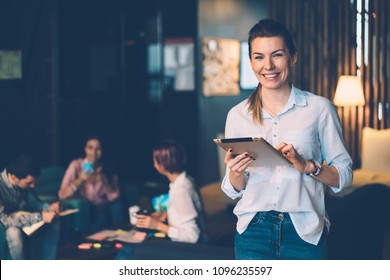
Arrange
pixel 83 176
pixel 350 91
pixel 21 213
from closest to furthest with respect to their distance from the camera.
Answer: pixel 21 213 < pixel 83 176 < pixel 350 91

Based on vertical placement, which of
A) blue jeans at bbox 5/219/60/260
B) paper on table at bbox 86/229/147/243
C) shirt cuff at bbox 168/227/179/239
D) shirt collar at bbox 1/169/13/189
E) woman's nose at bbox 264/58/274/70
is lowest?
blue jeans at bbox 5/219/60/260

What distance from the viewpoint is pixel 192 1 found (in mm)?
8172

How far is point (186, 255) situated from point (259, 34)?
1.08m

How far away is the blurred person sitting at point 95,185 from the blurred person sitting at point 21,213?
86cm

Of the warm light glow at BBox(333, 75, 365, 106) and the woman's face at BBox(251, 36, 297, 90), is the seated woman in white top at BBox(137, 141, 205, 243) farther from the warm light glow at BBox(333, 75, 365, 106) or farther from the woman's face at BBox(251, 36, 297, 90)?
the warm light glow at BBox(333, 75, 365, 106)

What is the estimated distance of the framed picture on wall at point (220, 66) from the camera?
840 cm

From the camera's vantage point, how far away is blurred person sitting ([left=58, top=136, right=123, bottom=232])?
516cm

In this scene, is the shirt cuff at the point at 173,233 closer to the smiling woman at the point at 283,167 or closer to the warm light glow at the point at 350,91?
the smiling woman at the point at 283,167

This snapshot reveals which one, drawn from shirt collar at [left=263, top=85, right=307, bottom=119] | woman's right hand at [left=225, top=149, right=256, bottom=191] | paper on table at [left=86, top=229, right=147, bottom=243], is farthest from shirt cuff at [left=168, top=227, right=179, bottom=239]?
shirt collar at [left=263, top=85, right=307, bottom=119]

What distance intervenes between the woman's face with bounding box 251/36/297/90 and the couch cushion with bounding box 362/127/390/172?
16.0 feet

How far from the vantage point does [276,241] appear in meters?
2.21

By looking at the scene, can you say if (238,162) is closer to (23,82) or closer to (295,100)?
(295,100)

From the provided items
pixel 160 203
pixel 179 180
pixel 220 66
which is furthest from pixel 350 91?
pixel 179 180

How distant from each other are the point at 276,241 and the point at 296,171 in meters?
0.25
